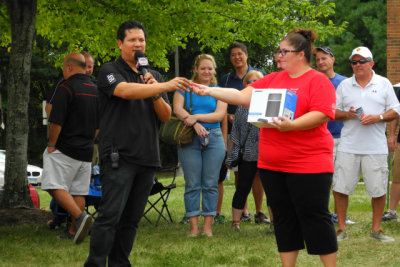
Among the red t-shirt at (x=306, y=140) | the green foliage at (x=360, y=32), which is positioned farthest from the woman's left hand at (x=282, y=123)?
the green foliage at (x=360, y=32)

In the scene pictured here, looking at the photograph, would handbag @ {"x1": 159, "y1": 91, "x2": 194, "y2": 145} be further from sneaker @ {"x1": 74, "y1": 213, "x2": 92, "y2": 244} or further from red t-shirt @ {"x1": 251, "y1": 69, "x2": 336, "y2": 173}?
red t-shirt @ {"x1": 251, "y1": 69, "x2": 336, "y2": 173}

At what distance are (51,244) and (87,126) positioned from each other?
141 centimetres

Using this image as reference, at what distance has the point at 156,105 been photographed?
4.80 metres

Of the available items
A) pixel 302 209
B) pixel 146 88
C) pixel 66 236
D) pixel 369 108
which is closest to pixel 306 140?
pixel 302 209

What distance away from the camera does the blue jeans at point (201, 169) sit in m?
7.40

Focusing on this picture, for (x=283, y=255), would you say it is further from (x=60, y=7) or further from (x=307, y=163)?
(x=60, y=7)

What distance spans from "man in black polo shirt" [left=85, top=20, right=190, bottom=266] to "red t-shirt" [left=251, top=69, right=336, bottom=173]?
0.81 meters

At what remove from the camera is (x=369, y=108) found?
278 inches

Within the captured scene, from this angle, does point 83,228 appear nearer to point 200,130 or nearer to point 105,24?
point 200,130

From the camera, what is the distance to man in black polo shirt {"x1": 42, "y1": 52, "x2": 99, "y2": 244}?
712cm

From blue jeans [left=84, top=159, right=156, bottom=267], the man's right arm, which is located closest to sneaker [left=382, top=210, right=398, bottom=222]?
blue jeans [left=84, top=159, right=156, bottom=267]

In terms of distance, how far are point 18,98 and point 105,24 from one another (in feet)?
9.79

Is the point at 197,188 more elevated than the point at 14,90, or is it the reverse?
the point at 14,90

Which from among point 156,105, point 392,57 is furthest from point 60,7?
point 392,57
